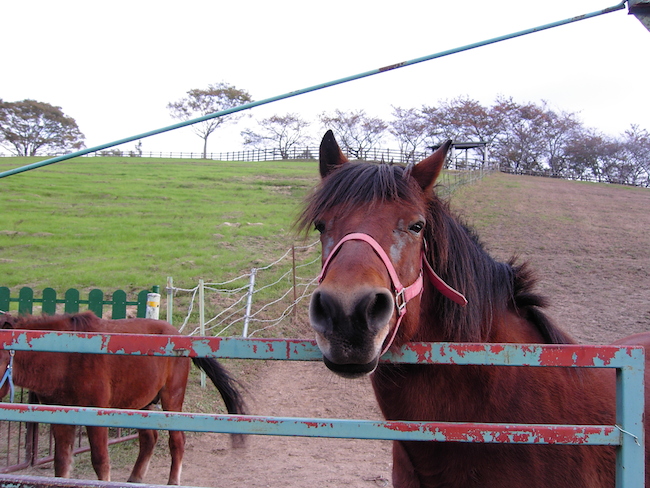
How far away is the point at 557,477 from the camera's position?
5.96ft

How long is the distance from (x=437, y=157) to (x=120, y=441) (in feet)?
17.7

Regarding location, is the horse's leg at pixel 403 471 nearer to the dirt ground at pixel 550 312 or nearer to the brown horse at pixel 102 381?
the dirt ground at pixel 550 312

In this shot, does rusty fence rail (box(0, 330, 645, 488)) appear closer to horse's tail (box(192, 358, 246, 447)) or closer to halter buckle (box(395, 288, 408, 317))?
halter buckle (box(395, 288, 408, 317))

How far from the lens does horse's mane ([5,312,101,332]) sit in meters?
4.25

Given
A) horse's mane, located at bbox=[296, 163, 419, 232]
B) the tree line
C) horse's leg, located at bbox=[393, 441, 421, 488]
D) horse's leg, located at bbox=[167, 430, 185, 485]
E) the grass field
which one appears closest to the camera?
horse's mane, located at bbox=[296, 163, 419, 232]

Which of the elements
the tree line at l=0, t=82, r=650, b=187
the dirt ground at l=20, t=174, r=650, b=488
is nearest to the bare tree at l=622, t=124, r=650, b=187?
the tree line at l=0, t=82, r=650, b=187

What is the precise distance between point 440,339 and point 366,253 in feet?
2.22

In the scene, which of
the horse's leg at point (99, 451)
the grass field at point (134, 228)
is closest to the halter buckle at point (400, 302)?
the grass field at point (134, 228)

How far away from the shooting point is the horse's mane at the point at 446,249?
74.2 inches

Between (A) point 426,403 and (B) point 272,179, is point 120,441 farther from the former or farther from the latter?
(B) point 272,179

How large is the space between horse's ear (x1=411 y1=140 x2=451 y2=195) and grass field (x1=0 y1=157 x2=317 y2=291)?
2.70 metres

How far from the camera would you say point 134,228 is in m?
15.6

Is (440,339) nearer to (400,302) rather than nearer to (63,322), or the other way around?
(400,302)

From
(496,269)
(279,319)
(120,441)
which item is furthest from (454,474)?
(279,319)
